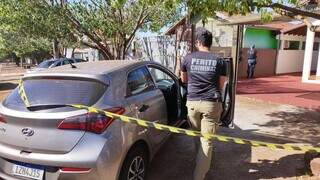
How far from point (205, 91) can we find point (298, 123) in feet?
15.1

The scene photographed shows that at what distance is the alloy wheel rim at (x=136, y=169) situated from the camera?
14.0ft

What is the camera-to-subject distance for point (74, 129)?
377cm

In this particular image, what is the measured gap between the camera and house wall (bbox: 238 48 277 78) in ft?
64.6

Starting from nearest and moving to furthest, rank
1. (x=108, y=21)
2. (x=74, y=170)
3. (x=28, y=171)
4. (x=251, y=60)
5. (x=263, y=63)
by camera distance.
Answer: (x=74, y=170), (x=28, y=171), (x=108, y=21), (x=251, y=60), (x=263, y=63)

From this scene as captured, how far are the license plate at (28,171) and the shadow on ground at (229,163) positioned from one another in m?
1.78

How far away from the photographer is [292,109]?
402 inches

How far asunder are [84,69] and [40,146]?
3.54 ft

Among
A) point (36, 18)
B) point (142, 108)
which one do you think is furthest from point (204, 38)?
point (36, 18)

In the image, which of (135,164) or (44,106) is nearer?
(44,106)

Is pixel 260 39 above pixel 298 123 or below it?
above

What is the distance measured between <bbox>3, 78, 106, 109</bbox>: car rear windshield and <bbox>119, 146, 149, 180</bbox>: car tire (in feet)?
2.55

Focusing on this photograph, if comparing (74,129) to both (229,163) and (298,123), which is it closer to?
(229,163)

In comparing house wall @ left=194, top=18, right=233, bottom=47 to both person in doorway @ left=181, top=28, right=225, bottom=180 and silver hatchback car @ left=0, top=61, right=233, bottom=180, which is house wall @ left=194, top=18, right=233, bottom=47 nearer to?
person in doorway @ left=181, top=28, right=225, bottom=180

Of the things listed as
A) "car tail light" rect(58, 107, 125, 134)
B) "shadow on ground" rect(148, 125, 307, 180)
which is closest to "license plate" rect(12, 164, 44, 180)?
"car tail light" rect(58, 107, 125, 134)
